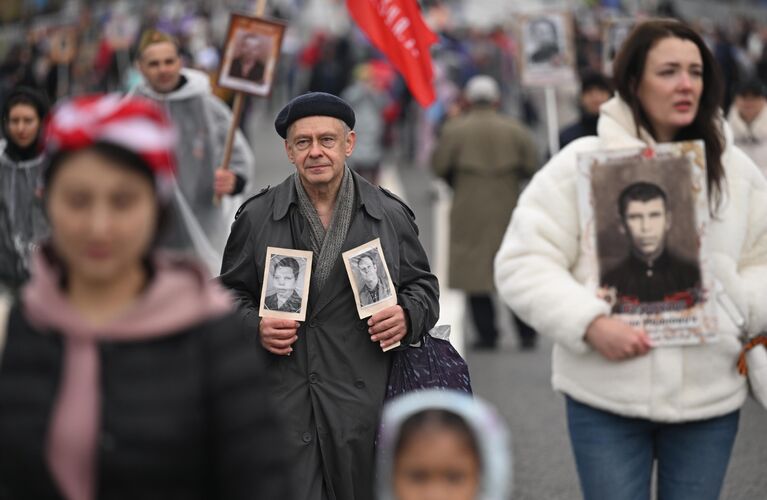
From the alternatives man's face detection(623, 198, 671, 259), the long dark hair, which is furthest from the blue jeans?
the long dark hair

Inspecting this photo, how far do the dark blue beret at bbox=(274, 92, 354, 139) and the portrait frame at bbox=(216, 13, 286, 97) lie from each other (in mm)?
3608

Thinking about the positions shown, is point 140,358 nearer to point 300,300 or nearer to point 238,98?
point 300,300

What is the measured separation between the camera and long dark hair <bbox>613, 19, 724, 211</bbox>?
4.66 meters

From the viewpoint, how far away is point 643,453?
467cm

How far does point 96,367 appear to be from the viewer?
2891 millimetres

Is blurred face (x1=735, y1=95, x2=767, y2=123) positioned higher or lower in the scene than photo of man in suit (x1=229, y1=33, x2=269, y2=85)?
lower

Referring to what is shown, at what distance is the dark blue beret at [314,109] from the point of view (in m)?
5.45

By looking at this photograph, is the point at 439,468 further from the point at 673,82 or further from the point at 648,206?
the point at 673,82

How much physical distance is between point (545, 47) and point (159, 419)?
39.8ft

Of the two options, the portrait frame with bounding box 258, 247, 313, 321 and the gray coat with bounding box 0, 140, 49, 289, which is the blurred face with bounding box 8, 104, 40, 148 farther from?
the portrait frame with bounding box 258, 247, 313, 321

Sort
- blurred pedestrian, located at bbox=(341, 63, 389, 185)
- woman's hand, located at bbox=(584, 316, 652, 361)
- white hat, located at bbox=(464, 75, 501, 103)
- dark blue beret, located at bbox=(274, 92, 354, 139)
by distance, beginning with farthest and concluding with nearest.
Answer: blurred pedestrian, located at bbox=(341, 63, 389, 185), white hat, located at bbox=(464, 75, 501, 103), dark blue beret, located at bbox=(274, 92, 354, 139), woman's hand, located at bbox=(584, 316, 652, 361)

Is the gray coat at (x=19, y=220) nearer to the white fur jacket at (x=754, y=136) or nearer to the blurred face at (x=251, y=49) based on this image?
the blurred face at (x=251, y=49)

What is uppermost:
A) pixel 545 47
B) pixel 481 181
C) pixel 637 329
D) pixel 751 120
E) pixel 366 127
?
pixel 545 47

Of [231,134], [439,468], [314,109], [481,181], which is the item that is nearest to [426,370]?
[314,109]
